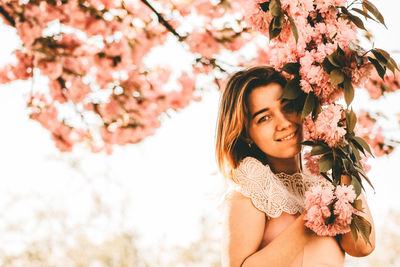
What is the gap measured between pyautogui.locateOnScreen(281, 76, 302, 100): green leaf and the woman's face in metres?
0.14

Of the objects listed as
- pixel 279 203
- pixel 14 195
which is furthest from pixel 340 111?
pixel 14 195

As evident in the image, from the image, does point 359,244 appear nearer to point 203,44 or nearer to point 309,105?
point 309,105

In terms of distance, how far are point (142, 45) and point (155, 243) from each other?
10632 mm

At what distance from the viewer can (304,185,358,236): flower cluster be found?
1.33m

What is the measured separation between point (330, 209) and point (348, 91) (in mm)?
341

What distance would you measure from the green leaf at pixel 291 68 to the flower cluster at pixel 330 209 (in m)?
0.37

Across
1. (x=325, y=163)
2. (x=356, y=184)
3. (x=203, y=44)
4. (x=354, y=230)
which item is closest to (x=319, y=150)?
(x=325, y=163)

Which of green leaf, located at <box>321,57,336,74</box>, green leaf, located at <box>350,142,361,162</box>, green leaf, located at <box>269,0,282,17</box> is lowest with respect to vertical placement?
green leaf, located at <box>350,142,361,162</box>

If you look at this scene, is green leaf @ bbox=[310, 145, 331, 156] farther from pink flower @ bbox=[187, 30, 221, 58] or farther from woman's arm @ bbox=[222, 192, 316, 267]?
pink flower @ bbox=[187, 30, 221, 58]

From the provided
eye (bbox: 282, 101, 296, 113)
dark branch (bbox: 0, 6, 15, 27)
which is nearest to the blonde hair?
eye (bbox: 282, 101, 296, 113)

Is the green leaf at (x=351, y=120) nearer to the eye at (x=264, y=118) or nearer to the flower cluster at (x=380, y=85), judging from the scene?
the eye at (x=264, y=118)

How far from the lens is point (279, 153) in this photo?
1.66 metres

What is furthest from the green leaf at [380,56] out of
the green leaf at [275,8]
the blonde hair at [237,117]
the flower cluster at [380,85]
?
the flower cluster at [380,85]

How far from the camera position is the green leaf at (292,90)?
147 cm
